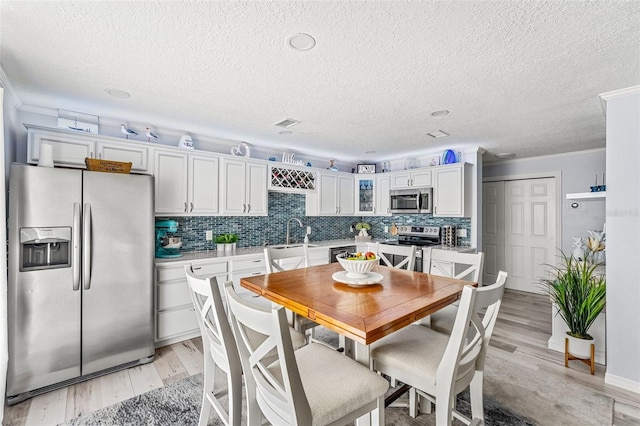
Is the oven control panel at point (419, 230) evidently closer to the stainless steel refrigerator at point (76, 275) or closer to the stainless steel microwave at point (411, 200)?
the stainless steel microwave at point (411, 200)

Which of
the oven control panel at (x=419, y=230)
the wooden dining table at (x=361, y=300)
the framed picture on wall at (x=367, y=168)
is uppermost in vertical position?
the framed picture on wall at (x=367, y=168)

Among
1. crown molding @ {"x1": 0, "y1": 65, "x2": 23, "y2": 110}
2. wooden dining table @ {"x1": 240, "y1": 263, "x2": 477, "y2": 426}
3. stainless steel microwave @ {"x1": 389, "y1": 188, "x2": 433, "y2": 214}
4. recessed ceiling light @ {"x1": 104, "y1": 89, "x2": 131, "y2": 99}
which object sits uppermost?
recessed ceiling light @ {"x1": 104, "y1": 89, "x2": 131, "y2": 99}

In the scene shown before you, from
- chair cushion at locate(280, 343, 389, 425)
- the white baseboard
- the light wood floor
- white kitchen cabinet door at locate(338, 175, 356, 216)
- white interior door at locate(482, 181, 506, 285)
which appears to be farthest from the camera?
white interior door at locate(482, 181, 506, 285)

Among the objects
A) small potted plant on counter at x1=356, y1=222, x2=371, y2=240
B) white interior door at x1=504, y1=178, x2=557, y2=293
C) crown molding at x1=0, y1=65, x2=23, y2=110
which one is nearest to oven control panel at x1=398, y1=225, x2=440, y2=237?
small potted plant on counter at x1=356, y1=222, x2=371, y2=240

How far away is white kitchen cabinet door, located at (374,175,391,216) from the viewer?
5109 mm

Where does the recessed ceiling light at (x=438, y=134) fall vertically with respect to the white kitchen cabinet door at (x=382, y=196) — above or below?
above

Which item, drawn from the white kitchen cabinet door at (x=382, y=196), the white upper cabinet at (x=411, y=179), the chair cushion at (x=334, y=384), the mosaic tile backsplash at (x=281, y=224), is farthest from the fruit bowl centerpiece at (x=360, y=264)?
the white kitchen cabinet door at (x=382, y=196)

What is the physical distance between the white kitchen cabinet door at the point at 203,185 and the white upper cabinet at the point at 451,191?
3208mm

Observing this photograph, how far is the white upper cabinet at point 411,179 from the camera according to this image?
4.57m

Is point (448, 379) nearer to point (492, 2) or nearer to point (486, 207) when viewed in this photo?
point (492, 2)

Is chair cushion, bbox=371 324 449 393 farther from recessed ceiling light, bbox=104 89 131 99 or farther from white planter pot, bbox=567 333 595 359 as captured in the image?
recessed ceiling light, bbox=104 89 131 99

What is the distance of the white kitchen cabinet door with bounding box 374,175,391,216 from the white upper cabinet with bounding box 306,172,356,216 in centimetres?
44

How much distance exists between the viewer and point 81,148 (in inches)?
109

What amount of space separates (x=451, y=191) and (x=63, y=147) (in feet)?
15.3
